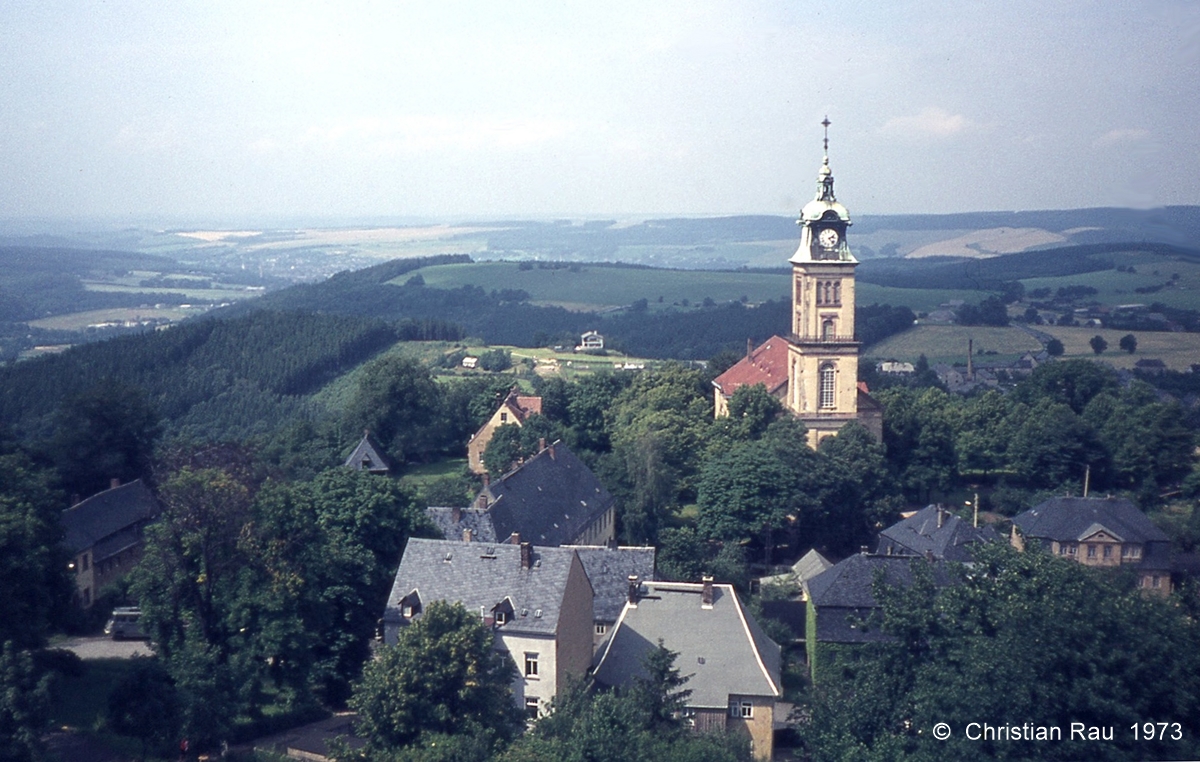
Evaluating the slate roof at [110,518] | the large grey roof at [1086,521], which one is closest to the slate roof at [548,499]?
the slate roof at [110,518]

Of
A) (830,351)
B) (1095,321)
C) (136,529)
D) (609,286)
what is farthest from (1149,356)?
(609,286)

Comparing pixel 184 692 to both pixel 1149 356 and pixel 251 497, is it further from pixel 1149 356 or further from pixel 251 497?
pixel 1149 356

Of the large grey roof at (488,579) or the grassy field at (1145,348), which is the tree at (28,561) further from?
the grassy field at (1145,348)

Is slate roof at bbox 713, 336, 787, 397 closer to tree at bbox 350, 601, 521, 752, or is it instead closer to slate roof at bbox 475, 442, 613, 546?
slate roof at bbox 475, 442, 613, 546

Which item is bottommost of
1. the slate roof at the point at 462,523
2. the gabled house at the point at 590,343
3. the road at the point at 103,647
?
the gabled house at the point at 590,343

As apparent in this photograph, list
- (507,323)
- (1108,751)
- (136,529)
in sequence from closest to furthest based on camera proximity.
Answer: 1. (1108,751)
2. (136,529)
3. (507,323)
